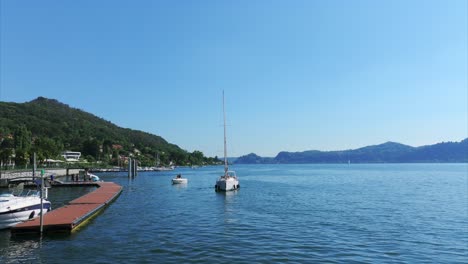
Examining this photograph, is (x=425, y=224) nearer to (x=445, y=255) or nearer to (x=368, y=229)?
(x=368, y=229)

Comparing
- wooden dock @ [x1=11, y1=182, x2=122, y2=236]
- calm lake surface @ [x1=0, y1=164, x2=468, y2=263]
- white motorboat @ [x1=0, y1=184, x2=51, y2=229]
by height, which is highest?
white motorboat @ [x1=0, y1=184, x2=51, y2=229]

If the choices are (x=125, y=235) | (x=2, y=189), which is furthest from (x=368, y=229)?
(x=2, y=189)

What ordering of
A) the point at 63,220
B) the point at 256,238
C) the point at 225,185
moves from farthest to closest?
the point at 225,185, the point at 63,220, the point at 256,238

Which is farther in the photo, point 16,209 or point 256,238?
point 16,209

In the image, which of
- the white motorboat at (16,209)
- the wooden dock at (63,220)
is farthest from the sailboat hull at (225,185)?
the white motorboat at (16,209)

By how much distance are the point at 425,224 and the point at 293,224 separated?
1109 centimetres

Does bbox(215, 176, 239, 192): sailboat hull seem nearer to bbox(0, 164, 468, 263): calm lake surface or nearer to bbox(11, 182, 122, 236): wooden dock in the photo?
bbox(0, 164, 468, 263): calm lake surface

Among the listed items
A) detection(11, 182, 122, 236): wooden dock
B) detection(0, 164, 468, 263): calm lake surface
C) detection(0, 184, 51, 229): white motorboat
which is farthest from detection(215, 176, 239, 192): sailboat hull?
detection(0, 184, 51, 229): white motorboat

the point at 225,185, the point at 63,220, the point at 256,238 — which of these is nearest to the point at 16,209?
the point at 63,220

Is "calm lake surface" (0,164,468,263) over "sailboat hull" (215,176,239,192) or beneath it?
beneath

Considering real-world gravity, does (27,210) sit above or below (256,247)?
above

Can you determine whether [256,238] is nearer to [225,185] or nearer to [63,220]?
[63,220]

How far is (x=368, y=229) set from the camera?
28.2 m

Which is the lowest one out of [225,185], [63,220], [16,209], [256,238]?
[256,238]
